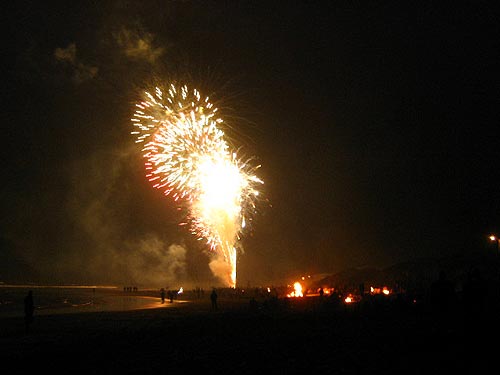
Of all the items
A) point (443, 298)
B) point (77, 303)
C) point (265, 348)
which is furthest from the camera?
point (77, 303)

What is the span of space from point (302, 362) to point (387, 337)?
375cm

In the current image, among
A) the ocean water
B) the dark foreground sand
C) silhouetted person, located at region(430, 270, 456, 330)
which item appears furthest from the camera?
the ocean water

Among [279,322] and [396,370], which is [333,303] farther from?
[396,370]

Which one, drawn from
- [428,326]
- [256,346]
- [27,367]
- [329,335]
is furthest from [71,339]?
[428,326]

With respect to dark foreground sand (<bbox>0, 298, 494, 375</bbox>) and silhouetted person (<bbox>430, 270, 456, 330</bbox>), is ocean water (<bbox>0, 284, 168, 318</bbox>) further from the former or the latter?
silhouetted person (<bbox>430, 270, 456, 330</bbox>)

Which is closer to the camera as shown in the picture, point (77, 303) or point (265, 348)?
point (265, 348)

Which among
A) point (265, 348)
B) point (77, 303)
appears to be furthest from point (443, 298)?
point (77, 303)

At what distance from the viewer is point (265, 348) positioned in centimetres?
1211

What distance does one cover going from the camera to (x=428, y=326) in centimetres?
1408

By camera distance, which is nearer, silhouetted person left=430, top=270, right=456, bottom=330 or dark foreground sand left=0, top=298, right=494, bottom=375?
dark foreground sand left=0, top=298, right=494, bottom=375

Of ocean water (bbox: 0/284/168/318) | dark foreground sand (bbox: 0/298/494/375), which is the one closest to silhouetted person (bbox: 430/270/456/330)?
dark foreground sand (bbox: 0/298/494/375)

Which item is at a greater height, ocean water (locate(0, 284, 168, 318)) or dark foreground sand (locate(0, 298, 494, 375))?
ocean water (locate(0, 284, 168, 318))

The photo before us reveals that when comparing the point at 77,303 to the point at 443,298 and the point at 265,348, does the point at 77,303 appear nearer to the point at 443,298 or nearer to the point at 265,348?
the point at 265,348

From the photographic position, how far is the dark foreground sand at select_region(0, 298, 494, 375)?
372 inches
